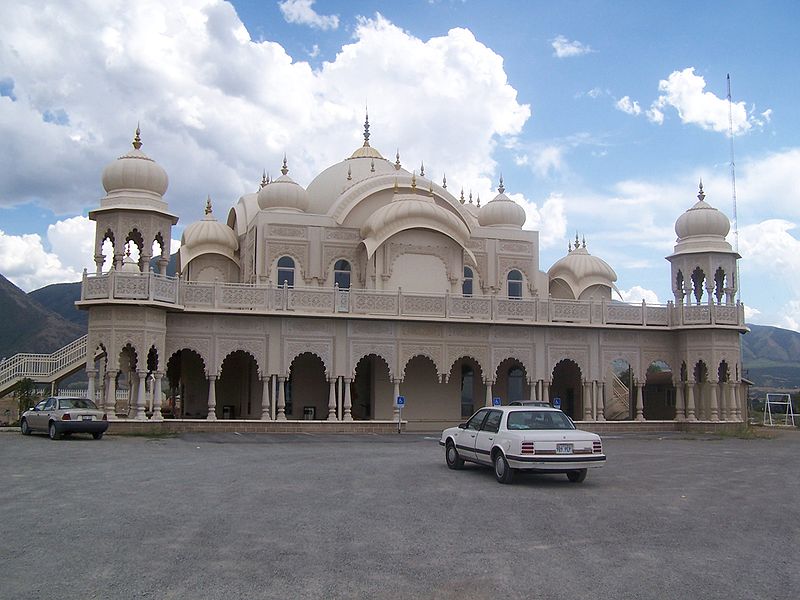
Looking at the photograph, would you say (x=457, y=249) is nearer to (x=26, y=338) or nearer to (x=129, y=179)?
(x=129, y=179)

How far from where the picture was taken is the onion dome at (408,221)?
3103 cm

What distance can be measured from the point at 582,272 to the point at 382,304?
1251 cm

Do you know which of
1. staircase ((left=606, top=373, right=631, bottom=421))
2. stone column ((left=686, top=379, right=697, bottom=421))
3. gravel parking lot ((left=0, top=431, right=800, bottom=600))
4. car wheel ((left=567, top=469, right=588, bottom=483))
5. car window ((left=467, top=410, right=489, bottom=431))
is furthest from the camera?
staircase ((left=606, top=373, right=631, bottom=421))

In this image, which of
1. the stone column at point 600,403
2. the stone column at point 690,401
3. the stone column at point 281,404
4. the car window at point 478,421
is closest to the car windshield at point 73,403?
A: the stone column at point 281,404

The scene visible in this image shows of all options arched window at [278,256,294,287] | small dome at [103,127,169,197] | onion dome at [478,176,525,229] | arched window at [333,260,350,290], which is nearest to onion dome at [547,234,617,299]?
onion dome at [478,176,525,229]

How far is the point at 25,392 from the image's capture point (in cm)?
2822

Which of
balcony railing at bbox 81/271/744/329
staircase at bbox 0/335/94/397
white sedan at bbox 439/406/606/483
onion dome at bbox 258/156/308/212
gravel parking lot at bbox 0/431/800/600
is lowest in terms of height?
gravel parking lot at bbox 0/431/800/600

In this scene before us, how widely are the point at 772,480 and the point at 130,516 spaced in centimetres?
1096

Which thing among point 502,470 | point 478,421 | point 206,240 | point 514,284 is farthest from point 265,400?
point 502,470

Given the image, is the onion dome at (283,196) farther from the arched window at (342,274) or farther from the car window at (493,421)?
the car window at (493,421)

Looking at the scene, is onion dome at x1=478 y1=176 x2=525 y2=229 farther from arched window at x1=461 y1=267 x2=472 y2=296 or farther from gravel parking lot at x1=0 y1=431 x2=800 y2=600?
gravel parking lot at x1=0 y1=431 x2=800 y2=600

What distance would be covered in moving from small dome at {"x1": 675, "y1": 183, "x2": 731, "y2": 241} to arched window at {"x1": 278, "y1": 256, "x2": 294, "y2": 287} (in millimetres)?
15104

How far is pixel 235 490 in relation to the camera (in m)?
12.5

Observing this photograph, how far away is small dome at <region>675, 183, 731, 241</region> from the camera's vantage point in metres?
32.3
